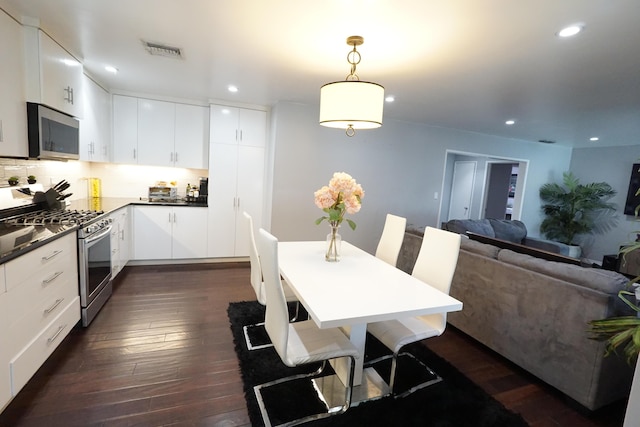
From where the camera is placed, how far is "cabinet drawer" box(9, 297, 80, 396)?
169 cm

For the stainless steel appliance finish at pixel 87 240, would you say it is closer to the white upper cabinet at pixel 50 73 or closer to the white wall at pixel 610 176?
the white upper cabinet at pixel 50 73

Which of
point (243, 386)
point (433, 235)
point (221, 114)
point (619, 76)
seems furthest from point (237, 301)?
point (619, 76)

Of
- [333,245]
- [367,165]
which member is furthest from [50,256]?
[367,165]

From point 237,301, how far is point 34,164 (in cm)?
240

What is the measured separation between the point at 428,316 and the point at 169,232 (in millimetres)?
3647

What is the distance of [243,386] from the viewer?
201 cm

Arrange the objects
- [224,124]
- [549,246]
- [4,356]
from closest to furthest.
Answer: [4,356]
[224,124]
[549,246]

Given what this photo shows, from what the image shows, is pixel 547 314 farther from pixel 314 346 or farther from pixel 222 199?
pixel 222 199

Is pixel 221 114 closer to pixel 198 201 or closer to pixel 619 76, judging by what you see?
pixel 198 201

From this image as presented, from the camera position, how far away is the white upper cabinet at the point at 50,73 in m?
2.22

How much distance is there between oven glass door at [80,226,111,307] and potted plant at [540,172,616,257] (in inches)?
301

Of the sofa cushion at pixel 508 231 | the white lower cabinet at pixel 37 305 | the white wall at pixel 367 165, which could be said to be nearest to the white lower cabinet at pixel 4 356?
the white lower cabinet at pixel 37 305

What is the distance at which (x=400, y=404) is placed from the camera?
6.26ft

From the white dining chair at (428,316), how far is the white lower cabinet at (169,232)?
3205mm
